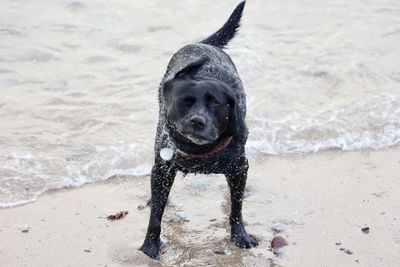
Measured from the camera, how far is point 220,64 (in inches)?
167

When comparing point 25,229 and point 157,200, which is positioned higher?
point 157,200

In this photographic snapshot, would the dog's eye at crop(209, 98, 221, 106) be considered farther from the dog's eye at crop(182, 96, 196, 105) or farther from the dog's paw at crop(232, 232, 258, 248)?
the dog's paw at crop(232, 232, 258, 248)

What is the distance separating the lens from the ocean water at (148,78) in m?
5.64

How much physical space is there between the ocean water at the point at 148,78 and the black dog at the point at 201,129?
1251 mm

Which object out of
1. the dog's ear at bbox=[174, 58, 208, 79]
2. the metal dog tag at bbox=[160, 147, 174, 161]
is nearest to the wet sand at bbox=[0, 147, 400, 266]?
the metal dog tag at bbox=[160, 147, 174, 161]

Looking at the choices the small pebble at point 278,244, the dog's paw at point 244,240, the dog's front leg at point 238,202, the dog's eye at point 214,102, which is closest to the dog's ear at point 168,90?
the dog's eye at point 214,102

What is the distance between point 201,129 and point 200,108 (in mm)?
119

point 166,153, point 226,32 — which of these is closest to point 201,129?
point 166,153

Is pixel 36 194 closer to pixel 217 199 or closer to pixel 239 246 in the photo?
pixel 217 199

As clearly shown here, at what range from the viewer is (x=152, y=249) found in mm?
4137

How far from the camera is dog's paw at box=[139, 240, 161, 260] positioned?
13.5 ft

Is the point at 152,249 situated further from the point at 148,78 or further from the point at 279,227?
the point at 148,78

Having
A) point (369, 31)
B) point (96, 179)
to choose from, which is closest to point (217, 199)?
point (96, 179)

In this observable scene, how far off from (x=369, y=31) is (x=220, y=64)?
5.20 meters
